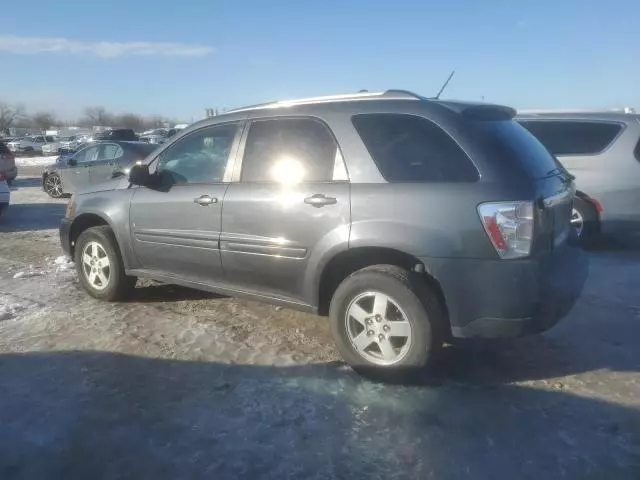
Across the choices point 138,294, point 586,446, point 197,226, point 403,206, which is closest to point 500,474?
point 586,446

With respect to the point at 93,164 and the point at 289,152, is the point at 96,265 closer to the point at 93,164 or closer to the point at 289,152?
the point at 289,152

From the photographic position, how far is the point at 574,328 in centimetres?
473

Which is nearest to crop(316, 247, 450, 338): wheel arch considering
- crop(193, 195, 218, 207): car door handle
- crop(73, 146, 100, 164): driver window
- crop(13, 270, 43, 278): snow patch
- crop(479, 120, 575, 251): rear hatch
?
crop(479, 120, 575, 251): rear hatch

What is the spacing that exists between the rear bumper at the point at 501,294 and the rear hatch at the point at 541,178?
17cm

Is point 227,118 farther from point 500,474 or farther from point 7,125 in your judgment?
point 7,125

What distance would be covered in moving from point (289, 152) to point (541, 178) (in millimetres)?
1718

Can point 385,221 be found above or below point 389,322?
above

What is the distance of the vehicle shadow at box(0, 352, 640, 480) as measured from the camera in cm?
281

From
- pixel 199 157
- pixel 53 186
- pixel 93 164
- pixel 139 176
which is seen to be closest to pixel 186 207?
pixel 199 157

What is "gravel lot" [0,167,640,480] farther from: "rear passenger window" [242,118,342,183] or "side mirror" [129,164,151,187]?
"rear passenger window" [242,118,342,183]

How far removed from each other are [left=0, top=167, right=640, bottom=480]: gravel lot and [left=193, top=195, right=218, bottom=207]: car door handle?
1039 mm

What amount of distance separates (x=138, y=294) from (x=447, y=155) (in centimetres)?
359

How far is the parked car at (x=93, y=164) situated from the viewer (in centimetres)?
1323

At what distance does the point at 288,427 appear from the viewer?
319cm
